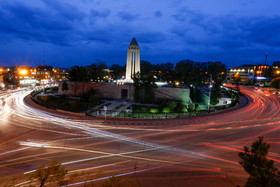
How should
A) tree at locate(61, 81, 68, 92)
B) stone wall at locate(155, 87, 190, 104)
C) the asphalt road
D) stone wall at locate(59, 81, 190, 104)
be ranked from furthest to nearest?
tree at locate(61, 81, 68, 92)
stone wall at locate(59, 81, 190, 104)
stone wall at locate(155, 87, 190, 104)
the asphalt road

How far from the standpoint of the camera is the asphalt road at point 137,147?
383 inches

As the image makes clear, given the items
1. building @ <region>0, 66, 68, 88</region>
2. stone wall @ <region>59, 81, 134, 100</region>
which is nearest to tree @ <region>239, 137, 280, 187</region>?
stone wall @ <region>59, 81, 134, 100</region>

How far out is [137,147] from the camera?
13195mm

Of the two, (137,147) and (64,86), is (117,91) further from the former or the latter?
(137,147)

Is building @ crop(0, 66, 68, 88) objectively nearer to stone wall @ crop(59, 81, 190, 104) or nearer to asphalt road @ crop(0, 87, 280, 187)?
stone wall @ crop(59, 81, 190, 104)

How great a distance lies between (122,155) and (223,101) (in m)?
33.5

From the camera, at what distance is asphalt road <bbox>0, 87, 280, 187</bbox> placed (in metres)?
9.73

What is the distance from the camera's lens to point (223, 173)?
9992mm

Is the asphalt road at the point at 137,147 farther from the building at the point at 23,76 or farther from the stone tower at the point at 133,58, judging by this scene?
the building at the point at 23,76

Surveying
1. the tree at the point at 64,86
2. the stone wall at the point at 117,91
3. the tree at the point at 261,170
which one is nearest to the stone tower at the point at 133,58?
the stone wall at the point at 117,91

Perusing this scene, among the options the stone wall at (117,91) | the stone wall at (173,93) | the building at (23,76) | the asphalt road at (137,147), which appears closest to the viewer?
the asphalt road at (137,147)

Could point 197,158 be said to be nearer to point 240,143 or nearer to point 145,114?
point 240,143

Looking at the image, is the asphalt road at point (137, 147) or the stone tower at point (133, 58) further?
the stone tower at point (133, 58)

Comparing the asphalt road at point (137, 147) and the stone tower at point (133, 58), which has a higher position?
the stone tower at point (133, 58)
